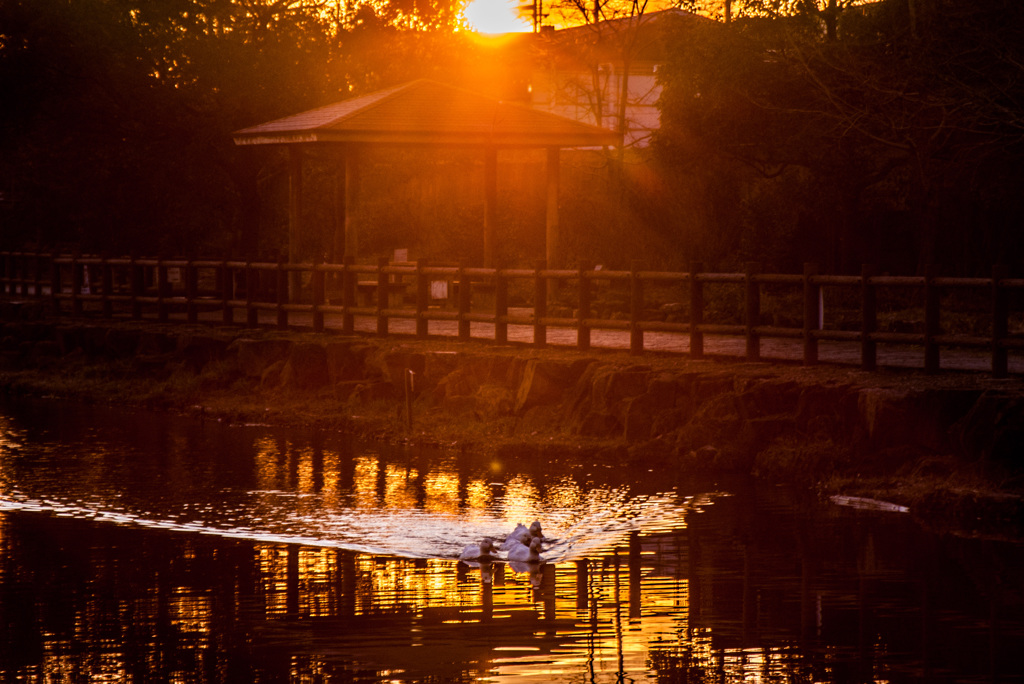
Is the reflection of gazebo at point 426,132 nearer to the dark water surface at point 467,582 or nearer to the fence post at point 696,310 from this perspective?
the fence post at point 696,310

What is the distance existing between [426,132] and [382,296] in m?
4.32

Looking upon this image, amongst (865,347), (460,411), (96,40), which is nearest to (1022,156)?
(865,347)

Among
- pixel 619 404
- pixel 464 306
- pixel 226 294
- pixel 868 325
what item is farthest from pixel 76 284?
pixel 868 325

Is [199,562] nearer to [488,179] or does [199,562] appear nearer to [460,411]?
[460,411]

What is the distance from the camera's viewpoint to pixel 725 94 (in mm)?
25766

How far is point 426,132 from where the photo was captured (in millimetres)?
22953

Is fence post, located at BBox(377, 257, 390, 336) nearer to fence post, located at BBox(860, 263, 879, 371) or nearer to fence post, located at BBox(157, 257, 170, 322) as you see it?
fence post, located at BBox(157, 257, 170, 322)

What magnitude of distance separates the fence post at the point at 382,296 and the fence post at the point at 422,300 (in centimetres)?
56

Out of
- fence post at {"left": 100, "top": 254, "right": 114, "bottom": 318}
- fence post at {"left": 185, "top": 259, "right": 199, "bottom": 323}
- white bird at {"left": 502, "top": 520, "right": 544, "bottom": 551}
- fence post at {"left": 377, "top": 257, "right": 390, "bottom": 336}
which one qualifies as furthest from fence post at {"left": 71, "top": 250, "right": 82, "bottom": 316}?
white bird at {"left": 502, "top": 520, "right": 544, "bottom": 551}

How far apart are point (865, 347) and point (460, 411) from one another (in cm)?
503

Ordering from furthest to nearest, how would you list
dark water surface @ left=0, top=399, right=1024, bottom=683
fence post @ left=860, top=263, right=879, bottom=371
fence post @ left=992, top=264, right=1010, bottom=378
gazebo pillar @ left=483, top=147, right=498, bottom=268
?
gazebo pillar @ left=483, top=147, right=498, bottom=268 < fence post @ left=860, top=263, right=879, bottom=371 < fence post @ left=992, top=264, right=1010, bottom=378 < dark water surface @ left=0, top=399, right=1024, bottom=683

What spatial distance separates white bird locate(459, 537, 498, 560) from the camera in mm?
10031

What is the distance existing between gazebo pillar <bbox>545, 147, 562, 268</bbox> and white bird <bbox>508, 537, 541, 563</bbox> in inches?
544

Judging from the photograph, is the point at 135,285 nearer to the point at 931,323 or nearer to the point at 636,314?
the point at 636,314
